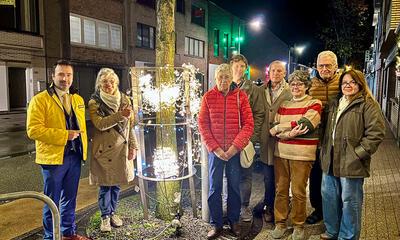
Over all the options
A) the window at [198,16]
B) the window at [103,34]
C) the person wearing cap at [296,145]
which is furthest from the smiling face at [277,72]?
the window at [198,16]

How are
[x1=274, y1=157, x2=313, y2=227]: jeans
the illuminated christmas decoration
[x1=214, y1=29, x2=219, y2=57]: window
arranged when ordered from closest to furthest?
[x1=274, y1=157, x2=313, y2=227]: jeans, the illuminated christmas decoration, [x1=214, y1=29, x2=219, y2=57]: window

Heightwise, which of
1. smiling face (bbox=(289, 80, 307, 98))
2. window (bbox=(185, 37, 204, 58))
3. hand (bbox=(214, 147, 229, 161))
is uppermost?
window (bbox=(185, 37, 204, 58))

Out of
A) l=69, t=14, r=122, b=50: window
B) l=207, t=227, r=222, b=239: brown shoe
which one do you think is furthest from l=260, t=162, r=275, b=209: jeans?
l=69, t=14, r=122, b=50: window

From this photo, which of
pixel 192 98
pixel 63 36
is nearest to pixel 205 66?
pixel 63 36

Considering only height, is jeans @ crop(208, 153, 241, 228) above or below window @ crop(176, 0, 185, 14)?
below

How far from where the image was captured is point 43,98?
3.64m

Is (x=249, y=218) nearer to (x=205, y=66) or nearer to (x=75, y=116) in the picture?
(x=75, y=116)

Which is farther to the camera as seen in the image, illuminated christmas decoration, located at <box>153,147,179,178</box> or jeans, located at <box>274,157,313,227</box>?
illuminated christmas decoration, located at <box>153,147,179,178</box>

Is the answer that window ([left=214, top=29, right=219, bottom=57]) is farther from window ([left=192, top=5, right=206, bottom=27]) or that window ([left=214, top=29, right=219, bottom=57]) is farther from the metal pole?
the metal pole

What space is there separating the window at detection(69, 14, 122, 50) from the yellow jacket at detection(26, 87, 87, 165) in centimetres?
1808

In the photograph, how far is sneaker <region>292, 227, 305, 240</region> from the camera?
4.09 metres

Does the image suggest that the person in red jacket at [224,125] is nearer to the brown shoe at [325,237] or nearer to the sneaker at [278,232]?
the sneaker at [278,232]

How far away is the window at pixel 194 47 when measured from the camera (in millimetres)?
31150

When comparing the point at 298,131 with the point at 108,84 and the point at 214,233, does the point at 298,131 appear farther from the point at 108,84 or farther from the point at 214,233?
the point at 108,84
